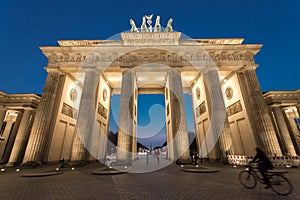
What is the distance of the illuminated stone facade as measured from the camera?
14586 millimetres

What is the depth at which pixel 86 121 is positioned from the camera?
15156mm

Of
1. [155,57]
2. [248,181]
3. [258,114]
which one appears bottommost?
[248,181]

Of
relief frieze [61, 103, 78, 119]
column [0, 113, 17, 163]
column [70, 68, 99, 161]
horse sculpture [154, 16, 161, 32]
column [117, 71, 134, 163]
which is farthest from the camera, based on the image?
horse sculpture [154, 16, 161, 32]

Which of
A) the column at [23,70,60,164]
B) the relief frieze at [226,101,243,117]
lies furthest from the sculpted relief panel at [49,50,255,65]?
the relief frieze at [226,101,243,117]

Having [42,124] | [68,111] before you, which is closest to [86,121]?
[42,124]

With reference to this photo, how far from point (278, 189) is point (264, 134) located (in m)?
12.0

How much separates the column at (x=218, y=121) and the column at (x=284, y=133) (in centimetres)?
832

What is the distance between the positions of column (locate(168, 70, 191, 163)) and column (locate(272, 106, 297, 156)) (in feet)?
41.6

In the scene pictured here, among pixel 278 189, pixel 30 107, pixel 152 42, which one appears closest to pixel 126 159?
pixel 278 189

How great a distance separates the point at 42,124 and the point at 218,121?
19.4 metres

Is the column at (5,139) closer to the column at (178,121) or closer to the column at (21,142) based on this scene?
the column at (21,142)

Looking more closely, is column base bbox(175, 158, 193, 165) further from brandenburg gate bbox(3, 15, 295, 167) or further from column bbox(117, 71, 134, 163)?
column bbox(117, 71, 134, 163)

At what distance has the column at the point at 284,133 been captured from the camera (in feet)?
52.4

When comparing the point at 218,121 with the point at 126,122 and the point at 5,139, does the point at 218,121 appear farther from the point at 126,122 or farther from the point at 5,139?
the point at 5,139
